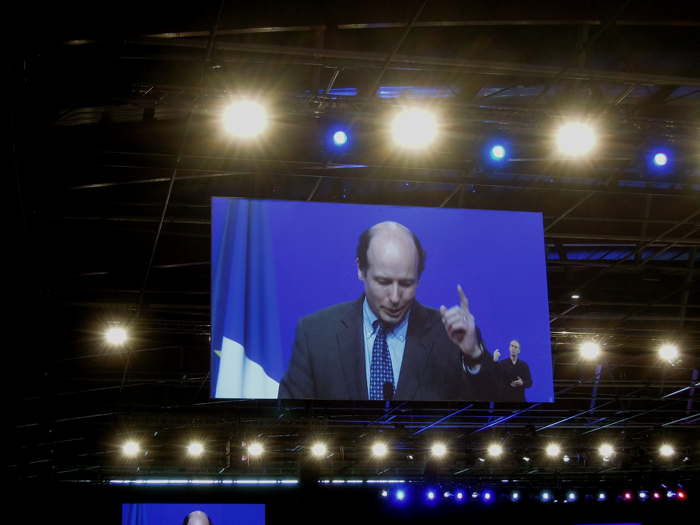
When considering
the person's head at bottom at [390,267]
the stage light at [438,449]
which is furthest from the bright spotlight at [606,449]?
the person's head at bottom at [390,267]

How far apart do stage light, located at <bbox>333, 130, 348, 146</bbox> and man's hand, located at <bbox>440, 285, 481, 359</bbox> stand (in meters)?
1.98

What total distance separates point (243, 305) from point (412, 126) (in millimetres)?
2589

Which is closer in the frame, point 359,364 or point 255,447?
point 359,364

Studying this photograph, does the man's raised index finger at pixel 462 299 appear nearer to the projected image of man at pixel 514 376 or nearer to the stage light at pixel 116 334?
the projected image of man at pixel 514 376

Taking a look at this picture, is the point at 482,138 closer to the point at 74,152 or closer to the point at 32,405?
the point at 74,152

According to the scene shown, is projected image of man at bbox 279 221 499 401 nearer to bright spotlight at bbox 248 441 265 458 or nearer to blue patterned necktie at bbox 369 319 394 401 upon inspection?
blue patterned necktie at bbox 369 319 394 401

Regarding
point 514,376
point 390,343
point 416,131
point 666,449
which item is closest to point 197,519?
point 390,343

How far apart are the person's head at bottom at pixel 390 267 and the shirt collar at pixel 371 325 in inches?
1.7

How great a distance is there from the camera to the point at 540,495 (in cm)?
1917

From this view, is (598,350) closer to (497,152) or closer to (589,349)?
(589,349)

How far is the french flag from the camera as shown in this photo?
8492 millimetres

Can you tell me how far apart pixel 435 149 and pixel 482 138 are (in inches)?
20.4

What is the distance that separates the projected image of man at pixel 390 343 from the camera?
343 inches

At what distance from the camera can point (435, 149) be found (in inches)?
380
